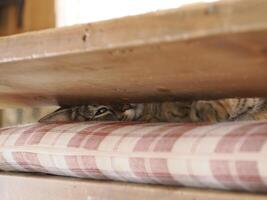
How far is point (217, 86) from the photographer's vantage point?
82 centimetres

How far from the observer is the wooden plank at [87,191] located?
0.65 metres

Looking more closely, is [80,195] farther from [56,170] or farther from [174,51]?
[174,51]

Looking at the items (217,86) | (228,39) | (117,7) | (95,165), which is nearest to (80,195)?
(95,165)

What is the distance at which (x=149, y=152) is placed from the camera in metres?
0.70

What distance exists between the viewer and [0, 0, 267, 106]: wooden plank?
51cm

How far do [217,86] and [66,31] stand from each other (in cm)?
28

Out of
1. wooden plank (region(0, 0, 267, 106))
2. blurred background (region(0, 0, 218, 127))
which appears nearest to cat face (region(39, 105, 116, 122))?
wooden plank (region(0, 0, 267, 106))

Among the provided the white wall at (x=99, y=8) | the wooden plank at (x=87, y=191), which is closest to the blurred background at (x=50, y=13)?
the white wall at (x=99, y=8)

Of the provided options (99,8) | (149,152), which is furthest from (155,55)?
(99,8)

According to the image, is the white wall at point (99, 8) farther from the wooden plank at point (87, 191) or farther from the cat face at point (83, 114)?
the wooden plank at point (87, 191)

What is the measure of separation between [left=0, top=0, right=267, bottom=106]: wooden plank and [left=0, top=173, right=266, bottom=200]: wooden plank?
156 mm

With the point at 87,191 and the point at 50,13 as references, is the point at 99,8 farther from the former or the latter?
the point at 87,191

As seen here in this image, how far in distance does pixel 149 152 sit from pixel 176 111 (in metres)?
0.36

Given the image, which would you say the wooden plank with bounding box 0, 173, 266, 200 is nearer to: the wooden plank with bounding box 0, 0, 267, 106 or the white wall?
the wooden plank with bounding box 0, 0, 267, 106
